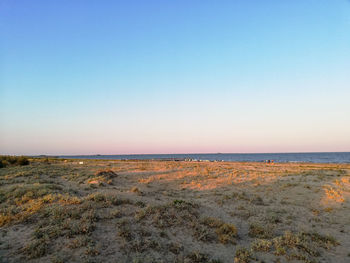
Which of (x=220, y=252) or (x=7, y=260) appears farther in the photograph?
(x=220, y=252)

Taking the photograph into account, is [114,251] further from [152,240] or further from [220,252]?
[220,252]

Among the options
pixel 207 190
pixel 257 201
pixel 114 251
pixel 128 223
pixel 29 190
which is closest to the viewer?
pixel 114 251

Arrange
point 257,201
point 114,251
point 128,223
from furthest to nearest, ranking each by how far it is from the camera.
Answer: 1. point 257,201
2. point 128,223
3. point 114,251

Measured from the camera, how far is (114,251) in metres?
6.59

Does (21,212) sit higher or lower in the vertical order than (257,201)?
higher

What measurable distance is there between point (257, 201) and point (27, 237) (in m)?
12.9

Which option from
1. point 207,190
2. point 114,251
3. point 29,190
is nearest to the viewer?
point 114,251

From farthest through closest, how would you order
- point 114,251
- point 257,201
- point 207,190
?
point 207,190 < point 257,201 < point 114,251

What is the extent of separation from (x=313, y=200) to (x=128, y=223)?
13.4 m

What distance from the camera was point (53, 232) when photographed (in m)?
7.23

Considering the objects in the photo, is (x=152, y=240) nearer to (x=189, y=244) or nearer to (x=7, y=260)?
(x=189, y=244)

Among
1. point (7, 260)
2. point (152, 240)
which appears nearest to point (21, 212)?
point (7, 260)

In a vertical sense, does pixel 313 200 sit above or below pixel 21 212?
below

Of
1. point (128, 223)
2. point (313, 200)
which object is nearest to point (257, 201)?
point (313, 200)
